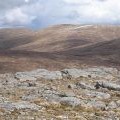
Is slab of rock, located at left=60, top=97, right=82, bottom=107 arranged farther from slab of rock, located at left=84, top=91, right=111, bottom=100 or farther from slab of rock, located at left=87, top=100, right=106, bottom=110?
slab of rock, located at left=84, top=91, right=111, bottom=100

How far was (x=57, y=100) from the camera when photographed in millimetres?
30438

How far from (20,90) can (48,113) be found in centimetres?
859

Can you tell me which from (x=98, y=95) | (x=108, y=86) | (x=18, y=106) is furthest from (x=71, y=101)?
(x=108, y=86)

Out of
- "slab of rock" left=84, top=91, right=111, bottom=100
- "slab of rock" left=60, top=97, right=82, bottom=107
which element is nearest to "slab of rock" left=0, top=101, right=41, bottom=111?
"slab of rock" left=60, top=97, right=82, bottom=107

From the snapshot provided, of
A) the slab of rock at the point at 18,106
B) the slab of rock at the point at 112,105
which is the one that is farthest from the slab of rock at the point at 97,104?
the slab of rock at the point at 18,106

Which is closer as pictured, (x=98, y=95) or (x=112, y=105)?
(x=112, y=105)

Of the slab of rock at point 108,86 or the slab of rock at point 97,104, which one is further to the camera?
Answer: the slab of rock at point 108,86

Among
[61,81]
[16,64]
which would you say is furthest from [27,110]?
[16,64]

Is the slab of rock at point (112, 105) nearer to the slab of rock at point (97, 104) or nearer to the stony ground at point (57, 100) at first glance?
the stony ground at point (57, 100)

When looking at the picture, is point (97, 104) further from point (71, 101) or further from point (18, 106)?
point (18, 106)

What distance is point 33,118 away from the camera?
24.5 meters

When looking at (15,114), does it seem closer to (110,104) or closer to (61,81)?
(110,104)

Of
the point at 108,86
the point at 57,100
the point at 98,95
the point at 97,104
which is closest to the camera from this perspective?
the point at 97,104

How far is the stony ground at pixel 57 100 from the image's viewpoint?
2609 centimetres
